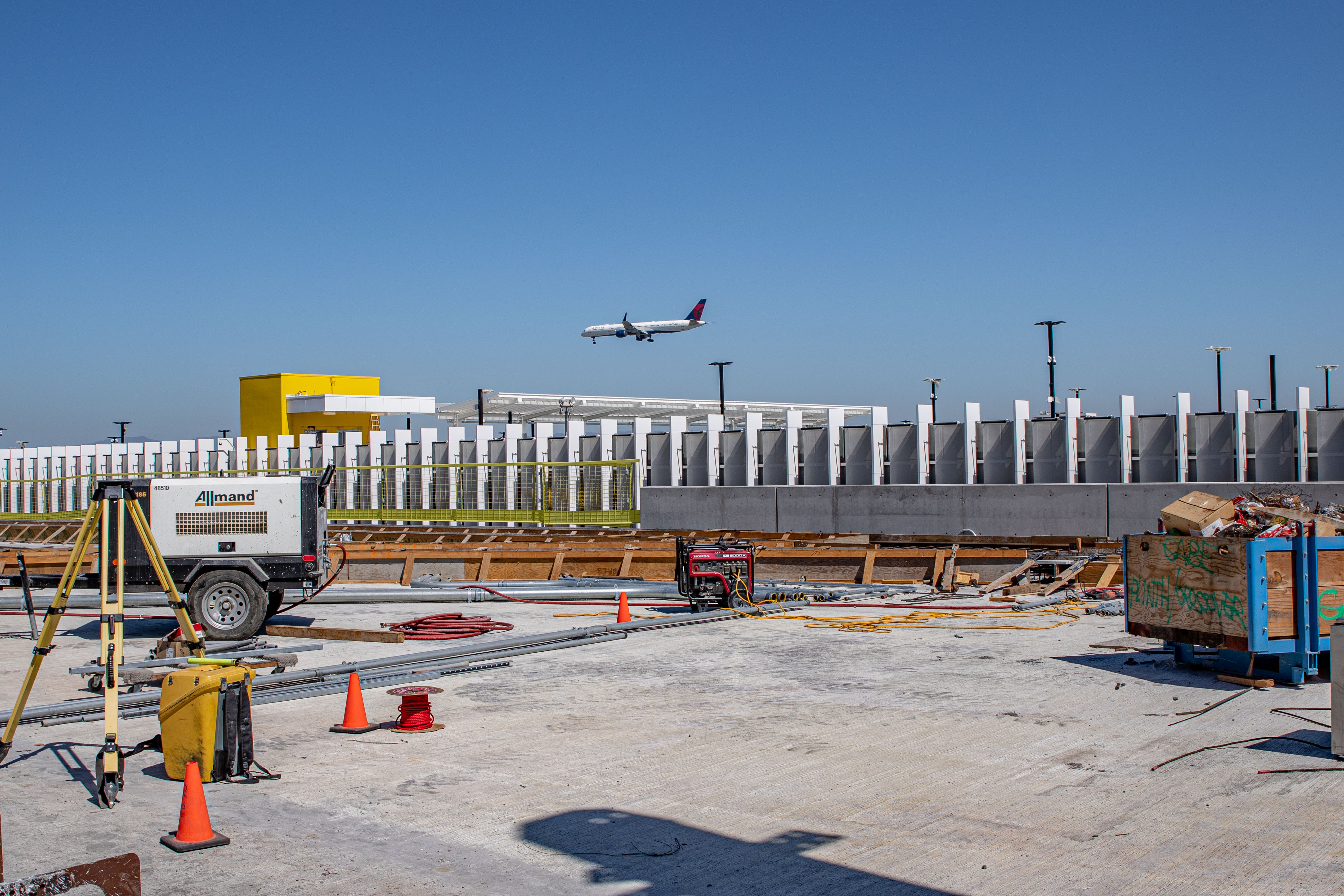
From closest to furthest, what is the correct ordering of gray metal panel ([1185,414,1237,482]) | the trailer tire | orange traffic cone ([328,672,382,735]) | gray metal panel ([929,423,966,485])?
orange traffic cone ([328,672,382,735]) < the trailer tire < gray metal panel ([1185,414,1237,482]) < gray metal panel ([929,423,966,485])

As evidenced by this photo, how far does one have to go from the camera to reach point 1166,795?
302 inches

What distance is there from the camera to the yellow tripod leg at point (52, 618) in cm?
809

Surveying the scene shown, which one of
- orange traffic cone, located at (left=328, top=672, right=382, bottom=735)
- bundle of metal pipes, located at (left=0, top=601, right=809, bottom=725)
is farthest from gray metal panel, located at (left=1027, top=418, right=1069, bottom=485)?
orange traffic cone, located at (left=328, top=672, right=382, bottom=735)

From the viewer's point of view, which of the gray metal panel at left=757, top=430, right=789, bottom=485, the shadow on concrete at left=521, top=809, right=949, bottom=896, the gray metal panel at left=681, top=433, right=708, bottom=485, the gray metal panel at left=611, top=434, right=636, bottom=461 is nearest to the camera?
the shadow on concrete at left=521, top=809, right=949, bottom=896

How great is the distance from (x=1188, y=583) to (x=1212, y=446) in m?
22.9

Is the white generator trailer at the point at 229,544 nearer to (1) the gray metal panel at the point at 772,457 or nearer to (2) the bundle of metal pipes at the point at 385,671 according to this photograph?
(2) the bundle of metal pipes at the point at 385,671

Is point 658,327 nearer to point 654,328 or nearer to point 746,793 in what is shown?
point 654,328

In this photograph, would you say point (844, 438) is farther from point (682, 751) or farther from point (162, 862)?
point (162, 862)

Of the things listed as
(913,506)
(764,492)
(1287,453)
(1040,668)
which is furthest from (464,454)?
(1040,668)

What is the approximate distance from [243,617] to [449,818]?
9405 mm

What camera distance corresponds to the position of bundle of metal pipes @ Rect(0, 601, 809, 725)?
10.7 metres

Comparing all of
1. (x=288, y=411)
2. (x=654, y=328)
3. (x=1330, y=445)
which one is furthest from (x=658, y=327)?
(x=1330, y=445)

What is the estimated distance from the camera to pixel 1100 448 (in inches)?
1324

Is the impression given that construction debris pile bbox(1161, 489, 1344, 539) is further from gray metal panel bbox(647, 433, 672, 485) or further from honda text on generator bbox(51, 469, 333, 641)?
gray metal panel bbox(647, 433, 672, 485)
